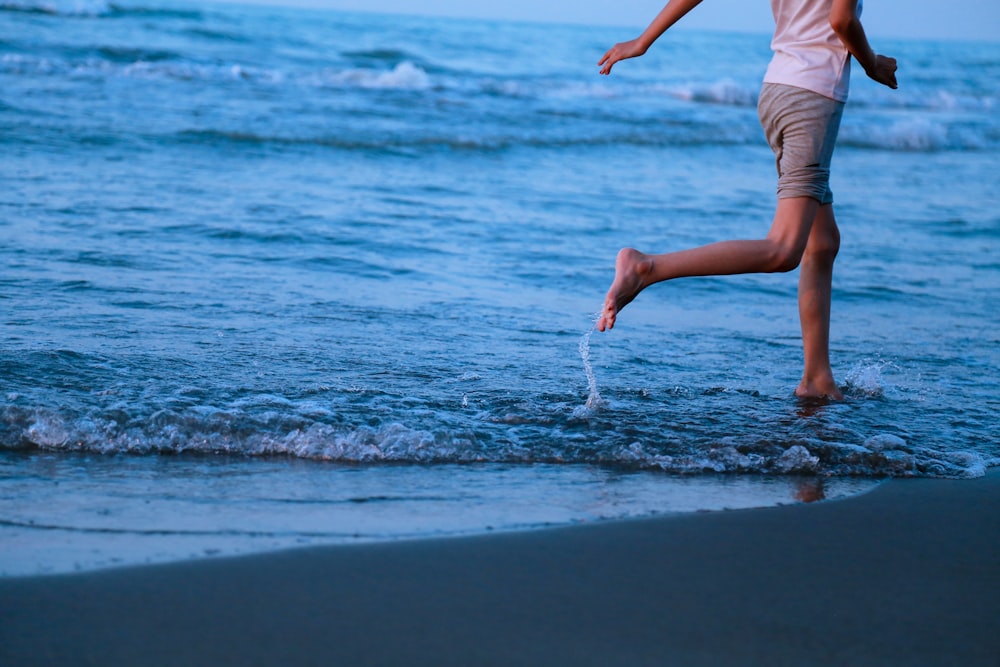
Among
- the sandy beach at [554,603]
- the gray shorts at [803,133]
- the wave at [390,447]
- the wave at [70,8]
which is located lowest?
the wave at [390,447]

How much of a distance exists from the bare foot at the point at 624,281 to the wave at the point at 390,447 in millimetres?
377

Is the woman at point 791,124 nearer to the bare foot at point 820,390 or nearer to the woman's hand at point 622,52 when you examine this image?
the woman's hand at point 622,52

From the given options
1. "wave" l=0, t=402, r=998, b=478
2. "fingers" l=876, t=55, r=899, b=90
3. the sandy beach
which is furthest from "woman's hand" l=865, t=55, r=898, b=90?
the sandy beach

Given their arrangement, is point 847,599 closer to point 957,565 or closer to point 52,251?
point 957,565

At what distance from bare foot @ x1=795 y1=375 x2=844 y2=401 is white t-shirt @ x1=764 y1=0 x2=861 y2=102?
993 millimetres

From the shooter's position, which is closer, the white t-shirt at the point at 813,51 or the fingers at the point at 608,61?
the white t-shirt at the point at 813,51

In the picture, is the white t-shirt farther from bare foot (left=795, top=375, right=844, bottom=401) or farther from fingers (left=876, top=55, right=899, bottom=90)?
bare foot (left=795, top=375, right=844, bottom=401)

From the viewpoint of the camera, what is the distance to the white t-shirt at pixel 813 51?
3.24 meters

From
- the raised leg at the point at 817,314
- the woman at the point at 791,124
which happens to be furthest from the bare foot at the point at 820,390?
the woman at the point at 791,124

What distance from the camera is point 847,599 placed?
2121mm

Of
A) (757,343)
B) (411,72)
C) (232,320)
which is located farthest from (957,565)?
(411,72)

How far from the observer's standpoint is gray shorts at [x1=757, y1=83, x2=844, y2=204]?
3.28 meters

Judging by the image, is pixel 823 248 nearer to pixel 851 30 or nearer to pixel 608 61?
pixel 851 30

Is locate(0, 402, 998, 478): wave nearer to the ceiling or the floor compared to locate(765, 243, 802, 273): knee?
nearer to the floor
